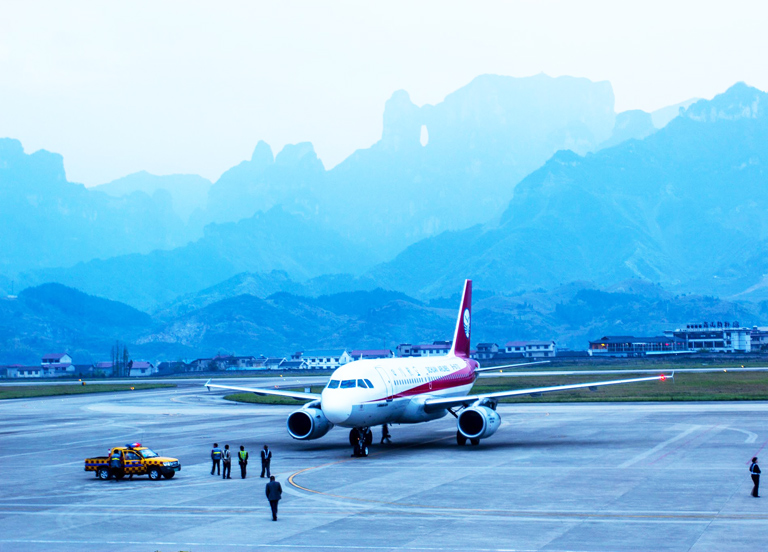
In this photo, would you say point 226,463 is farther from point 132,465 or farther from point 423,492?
point 423,492

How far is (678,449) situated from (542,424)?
55.0 feet

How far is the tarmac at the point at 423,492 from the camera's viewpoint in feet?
85.5

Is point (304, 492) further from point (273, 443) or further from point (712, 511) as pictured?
point (273, 443)

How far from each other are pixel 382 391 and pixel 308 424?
4.91m

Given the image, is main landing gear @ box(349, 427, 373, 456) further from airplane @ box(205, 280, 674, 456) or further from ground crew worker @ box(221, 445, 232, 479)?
ground crew worker @ box(221, 445, 232, 479)

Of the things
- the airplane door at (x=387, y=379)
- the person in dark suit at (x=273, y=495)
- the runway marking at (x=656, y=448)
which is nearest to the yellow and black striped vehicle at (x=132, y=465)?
the airplane door at (x=387, y=379)

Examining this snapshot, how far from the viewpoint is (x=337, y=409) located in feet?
139

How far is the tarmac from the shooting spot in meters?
26.1

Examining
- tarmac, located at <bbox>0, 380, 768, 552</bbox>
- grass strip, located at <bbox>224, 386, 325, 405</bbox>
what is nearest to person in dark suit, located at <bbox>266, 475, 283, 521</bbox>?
tarmac, located at <bbox>0, 380, 768, 552</bbox>

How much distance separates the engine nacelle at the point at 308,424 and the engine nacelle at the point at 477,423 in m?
7.25

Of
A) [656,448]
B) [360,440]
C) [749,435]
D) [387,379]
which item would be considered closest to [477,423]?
[387,379]

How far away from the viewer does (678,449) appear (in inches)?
1743

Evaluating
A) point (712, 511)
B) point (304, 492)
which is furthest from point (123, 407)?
point (712, 511)

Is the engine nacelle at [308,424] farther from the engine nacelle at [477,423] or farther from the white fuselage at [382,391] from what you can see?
the engine nacelle at [477,423]
